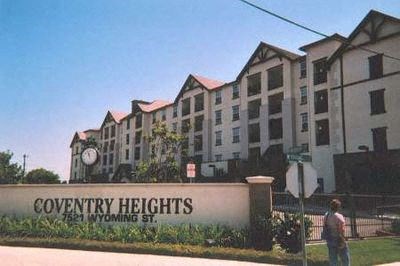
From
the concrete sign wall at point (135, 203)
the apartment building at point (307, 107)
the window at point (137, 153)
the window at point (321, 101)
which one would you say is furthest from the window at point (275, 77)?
the concrete sign wall at point (135, 203)

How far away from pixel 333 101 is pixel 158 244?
90.3 feet

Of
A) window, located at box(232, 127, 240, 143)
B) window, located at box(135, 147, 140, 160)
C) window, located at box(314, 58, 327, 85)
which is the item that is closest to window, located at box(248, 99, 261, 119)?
window, located at box(232, 127, 240, 143)

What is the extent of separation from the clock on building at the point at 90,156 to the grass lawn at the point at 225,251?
365 cm

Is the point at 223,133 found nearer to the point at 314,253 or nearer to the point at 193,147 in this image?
the point at 193,147

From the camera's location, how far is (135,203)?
60.8ft

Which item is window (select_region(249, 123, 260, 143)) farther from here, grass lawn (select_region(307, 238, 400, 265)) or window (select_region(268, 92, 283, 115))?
grass lawn (select_region(307, 238, 400, 265))

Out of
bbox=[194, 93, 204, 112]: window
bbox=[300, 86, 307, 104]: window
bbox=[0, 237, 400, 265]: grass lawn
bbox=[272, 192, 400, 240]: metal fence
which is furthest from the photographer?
bbox=[194, 93, 204, 112]: window

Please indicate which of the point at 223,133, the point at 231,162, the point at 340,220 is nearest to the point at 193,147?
the point at 223,133

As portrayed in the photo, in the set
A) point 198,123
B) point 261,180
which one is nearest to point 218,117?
point 198,123

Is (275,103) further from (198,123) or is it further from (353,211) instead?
(353,211)

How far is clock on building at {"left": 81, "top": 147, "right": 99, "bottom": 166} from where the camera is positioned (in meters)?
19.0

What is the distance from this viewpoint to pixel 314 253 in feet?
47.7

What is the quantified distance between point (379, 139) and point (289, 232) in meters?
22.6

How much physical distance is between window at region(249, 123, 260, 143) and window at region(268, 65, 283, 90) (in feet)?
14.8
